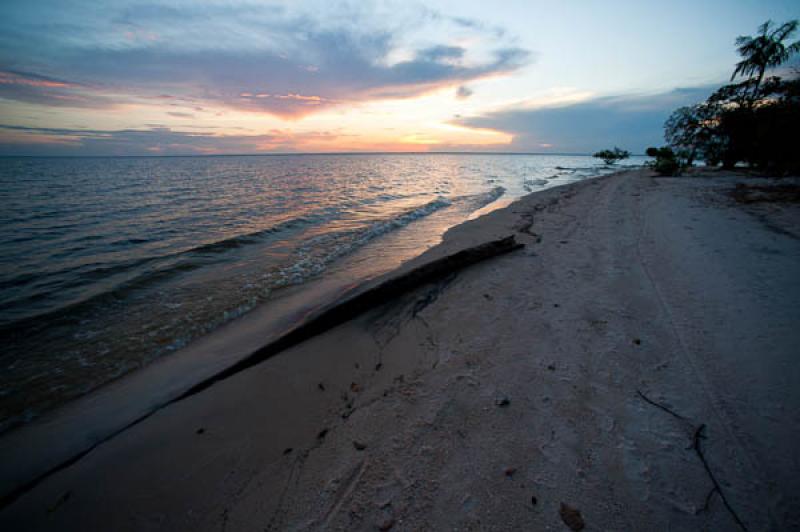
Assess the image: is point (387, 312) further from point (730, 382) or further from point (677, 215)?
point (677, 215)

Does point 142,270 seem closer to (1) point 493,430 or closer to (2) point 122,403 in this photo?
(2) point 122,403

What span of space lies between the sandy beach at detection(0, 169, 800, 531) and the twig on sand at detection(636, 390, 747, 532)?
0.04 ft

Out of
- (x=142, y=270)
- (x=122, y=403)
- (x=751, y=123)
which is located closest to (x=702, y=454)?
(x=122, y=403)

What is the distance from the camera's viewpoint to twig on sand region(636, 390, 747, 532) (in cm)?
187

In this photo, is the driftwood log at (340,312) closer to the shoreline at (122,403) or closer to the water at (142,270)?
the shoreline at (122,403)

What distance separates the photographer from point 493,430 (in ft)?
8.52

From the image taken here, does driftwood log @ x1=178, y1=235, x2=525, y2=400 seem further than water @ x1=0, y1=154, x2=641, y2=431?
No

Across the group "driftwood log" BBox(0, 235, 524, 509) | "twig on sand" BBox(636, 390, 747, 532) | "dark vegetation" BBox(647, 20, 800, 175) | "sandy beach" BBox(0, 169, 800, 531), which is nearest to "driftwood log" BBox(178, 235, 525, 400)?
"driftwood log" BBox(0, 235, 524, 509)

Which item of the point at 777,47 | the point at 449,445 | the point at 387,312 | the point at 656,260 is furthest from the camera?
the point at 777,47

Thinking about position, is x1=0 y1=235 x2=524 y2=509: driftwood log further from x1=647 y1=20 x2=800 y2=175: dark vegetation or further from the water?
x1=647 y1=20 x2=800 y2=175: dark vegetation

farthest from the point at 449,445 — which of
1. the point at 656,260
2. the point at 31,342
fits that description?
the point at 31,342

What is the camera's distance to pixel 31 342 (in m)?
5.21

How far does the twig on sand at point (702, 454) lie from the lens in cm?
187

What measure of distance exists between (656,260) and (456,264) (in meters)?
4.14
